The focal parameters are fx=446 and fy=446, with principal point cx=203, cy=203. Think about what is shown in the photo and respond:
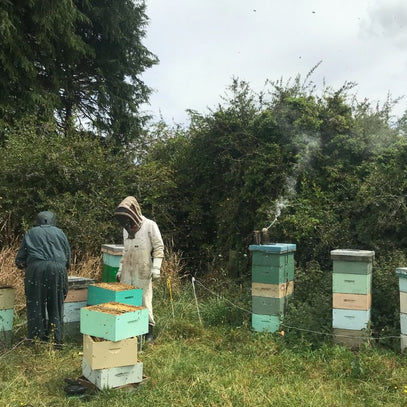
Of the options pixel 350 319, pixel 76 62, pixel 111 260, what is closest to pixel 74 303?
pixel 111 260

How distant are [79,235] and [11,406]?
4358 mm

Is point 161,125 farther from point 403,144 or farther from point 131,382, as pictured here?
point 131,382

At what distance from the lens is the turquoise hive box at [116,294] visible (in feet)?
15.3

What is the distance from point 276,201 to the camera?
716cm

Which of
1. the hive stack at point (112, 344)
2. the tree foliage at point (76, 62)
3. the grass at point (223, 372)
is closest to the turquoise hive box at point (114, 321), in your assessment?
the hive stack at point (112, 344)

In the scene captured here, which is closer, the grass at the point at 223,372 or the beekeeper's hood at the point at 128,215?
the grass at the point at 223,372

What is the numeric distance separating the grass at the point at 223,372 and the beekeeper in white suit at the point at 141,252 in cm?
65

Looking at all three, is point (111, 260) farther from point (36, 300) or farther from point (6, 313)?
point (6, 313)

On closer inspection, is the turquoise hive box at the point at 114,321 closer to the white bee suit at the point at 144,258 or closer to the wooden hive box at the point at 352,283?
the white bee suit at the point at 144,258

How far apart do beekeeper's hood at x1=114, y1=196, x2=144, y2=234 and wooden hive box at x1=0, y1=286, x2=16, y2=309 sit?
1.45m

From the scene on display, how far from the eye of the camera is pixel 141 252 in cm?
539

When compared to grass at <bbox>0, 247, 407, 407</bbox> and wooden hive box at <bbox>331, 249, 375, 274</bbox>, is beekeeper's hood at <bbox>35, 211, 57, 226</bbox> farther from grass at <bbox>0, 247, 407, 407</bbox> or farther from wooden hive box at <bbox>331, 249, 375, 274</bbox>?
wooden hive box at <bbox>331, 249, 375, 274</bbox>

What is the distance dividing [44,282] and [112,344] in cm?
163

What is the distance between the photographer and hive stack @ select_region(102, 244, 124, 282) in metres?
5.91
